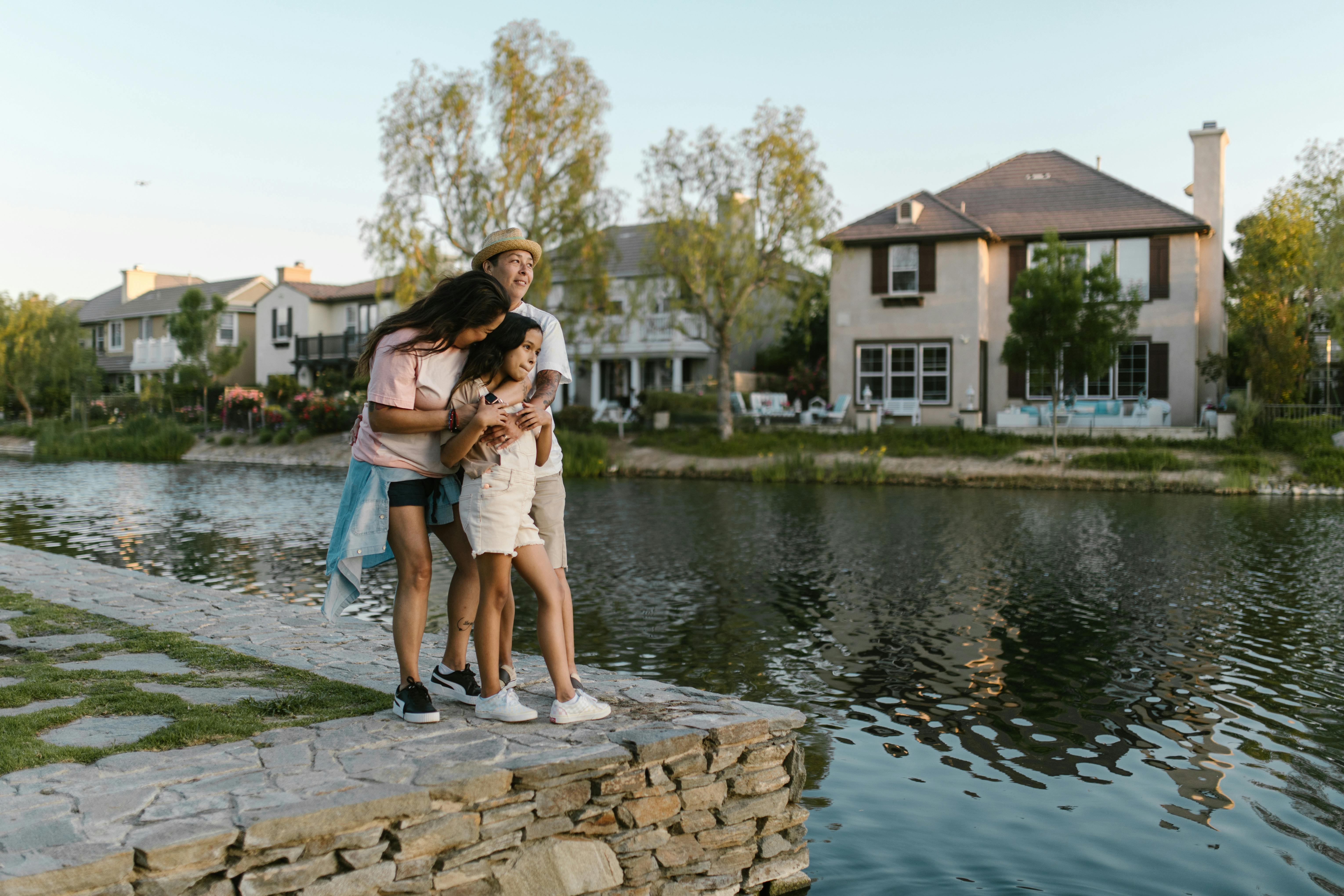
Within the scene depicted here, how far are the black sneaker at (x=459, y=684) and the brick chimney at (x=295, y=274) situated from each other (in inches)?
2137

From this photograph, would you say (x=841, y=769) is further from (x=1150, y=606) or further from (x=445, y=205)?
(x=445, y=205)

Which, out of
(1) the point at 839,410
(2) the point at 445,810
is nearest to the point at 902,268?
(1) the point at 839,410

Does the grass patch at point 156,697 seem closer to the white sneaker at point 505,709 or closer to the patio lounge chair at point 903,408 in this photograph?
the white sneaker at point 505,709

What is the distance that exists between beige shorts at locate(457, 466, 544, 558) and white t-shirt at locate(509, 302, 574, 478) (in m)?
0.24

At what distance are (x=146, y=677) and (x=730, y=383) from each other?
26.1m

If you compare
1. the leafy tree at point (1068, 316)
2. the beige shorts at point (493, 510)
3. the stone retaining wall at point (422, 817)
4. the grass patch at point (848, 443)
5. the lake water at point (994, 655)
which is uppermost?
the leafy tree at point (1068, 316)

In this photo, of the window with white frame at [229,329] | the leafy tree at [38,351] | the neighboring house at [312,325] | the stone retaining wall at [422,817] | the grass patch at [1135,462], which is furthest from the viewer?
the window with white frame at [229,329]

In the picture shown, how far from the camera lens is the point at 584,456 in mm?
28047

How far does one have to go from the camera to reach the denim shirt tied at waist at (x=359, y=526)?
454 centimetres

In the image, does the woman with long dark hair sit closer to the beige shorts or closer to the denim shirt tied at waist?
the denim shirt tied at waist

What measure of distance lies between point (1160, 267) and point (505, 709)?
29.5 meters

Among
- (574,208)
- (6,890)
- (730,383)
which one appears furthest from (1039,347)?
(6,890)

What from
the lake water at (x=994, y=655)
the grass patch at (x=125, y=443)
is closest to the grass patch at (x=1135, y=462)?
the lake water at (x=994, y=655)

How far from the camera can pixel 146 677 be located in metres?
5.52
